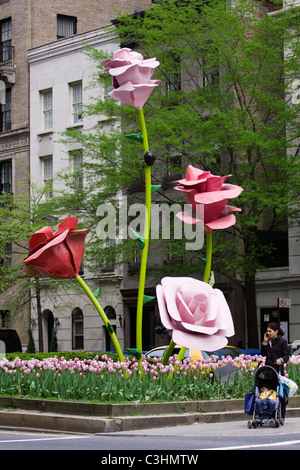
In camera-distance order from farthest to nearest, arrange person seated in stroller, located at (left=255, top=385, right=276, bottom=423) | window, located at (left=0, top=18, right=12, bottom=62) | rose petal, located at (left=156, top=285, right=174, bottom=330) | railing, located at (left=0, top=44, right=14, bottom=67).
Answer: window, located at (left=0, top=18, right=12, bottom=62)
railing, located at (left=0, top=44, right=14, bottom=67)
rose petal, located at (left=156, top=285, right=174, bottom=330)
person seated in stroller, located at (left=255, top=385, right=276, bottom=423)

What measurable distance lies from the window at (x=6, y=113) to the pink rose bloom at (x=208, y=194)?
3784 cm

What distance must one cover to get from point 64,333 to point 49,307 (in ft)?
5.13

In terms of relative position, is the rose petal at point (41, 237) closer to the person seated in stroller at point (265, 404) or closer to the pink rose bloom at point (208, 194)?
the pink rose bloom at point (208, 194)

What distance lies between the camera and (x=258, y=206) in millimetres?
34375

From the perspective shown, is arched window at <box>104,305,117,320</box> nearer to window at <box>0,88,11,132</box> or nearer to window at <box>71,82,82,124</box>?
window at <box>71,82,82,124</box>

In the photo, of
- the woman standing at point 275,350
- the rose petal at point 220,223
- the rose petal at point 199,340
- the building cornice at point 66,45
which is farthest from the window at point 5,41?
the woman standing at point 275,350

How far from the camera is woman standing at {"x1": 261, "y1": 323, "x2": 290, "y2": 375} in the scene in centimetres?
1609

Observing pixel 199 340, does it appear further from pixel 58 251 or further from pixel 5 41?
pixel 5 41

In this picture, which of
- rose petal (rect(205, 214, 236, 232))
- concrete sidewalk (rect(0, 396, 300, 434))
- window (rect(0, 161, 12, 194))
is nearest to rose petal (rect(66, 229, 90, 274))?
rose petal (rect(205, 214, 236, 232))

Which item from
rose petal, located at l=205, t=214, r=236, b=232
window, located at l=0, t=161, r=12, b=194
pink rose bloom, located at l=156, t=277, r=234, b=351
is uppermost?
window, located at l=0, t=161, r=12, b=194

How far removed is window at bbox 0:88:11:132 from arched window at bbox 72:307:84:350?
11.9 metres

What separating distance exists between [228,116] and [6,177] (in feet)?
76.3

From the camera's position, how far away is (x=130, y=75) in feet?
62.3

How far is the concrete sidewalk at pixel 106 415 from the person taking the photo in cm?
1502
